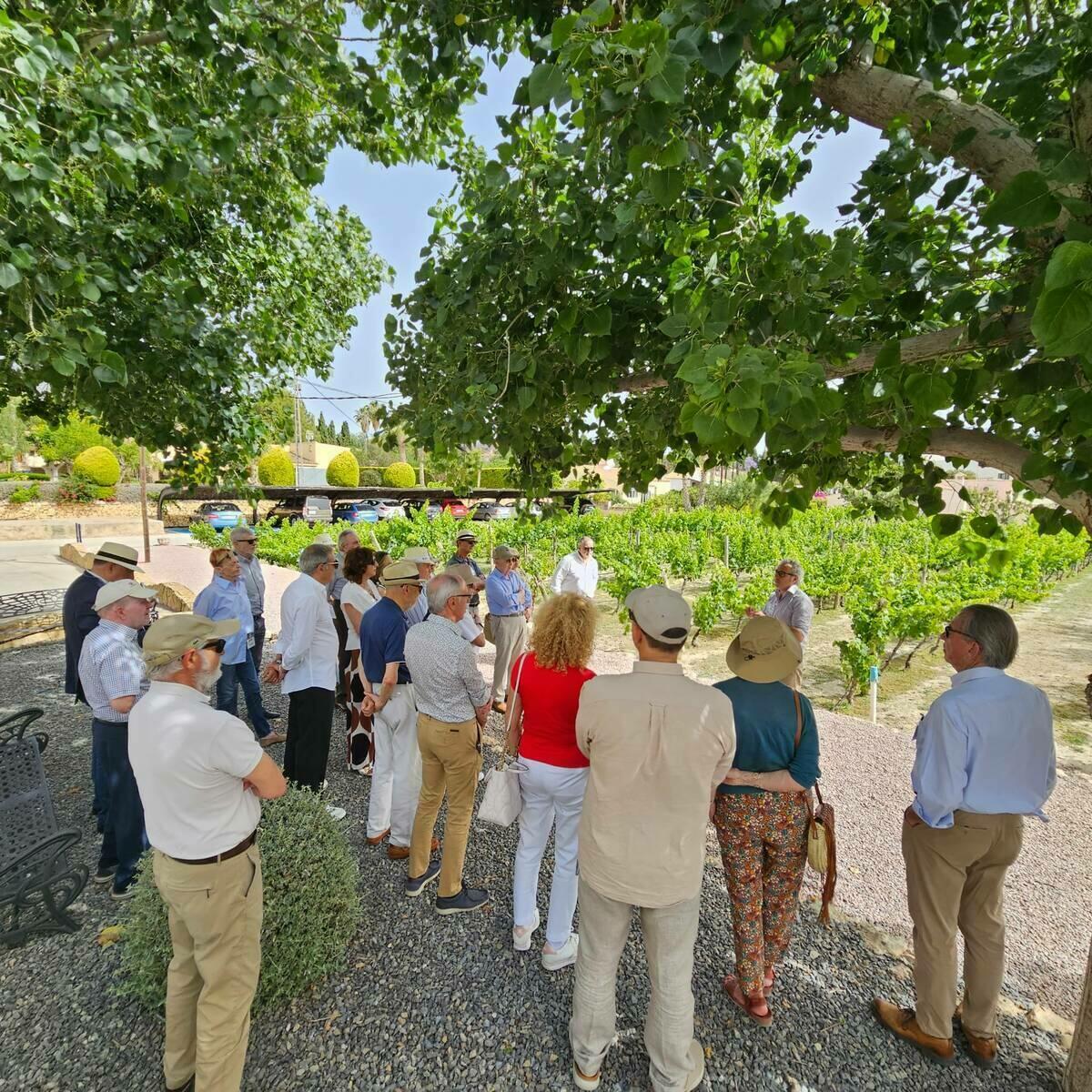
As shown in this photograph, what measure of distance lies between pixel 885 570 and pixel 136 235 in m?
13.1

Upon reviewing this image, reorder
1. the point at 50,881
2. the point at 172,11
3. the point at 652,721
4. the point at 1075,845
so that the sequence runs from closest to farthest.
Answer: the point at 652,721 < the point at 50,881 < the point at 172,11 < the point at 1075,845

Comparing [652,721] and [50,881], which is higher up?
[652,721]

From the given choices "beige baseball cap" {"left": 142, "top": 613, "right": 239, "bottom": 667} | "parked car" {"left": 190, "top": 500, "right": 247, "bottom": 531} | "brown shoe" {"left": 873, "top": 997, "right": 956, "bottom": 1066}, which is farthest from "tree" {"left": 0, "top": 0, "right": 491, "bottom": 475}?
"parked car" {"left": 190, "top": 500, "right": 247, "bottom": 531}

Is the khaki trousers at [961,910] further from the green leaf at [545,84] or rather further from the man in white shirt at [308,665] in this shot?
the man in white shirt at [308,665]

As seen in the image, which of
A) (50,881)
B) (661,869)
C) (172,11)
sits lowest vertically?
(50,881)

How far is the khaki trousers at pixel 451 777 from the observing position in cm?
318

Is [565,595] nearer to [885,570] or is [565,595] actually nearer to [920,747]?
[920,747]

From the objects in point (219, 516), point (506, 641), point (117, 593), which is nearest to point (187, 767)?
point (117, 593)

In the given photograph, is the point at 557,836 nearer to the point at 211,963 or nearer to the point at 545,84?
the point at 211,963

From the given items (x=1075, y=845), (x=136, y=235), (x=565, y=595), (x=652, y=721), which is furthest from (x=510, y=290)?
(x=1075, y=845)

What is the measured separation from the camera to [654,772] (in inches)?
82.7

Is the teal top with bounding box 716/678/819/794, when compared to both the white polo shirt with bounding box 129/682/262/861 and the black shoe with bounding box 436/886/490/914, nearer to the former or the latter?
the black shoe with bounding box 436/886/490/914

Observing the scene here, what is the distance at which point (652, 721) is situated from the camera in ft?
6.82

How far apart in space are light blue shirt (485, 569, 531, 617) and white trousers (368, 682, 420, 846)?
2858mm
